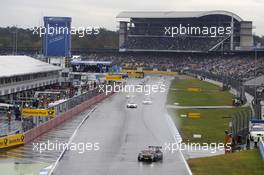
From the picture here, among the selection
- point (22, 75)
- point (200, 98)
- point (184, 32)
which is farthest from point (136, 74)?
point (22, 75)

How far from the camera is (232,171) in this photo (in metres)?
30.9

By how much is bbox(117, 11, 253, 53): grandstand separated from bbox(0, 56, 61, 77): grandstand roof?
250ft

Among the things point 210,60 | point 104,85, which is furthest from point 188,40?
point 104,85

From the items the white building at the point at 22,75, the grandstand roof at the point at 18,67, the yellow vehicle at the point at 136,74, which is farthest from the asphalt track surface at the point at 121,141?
the yellow vehicle at the point at 136,74

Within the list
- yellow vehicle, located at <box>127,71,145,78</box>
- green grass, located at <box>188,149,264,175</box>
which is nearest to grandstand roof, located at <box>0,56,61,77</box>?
green grass, located at <box>188,149,264,175</box>

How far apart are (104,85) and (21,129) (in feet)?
181

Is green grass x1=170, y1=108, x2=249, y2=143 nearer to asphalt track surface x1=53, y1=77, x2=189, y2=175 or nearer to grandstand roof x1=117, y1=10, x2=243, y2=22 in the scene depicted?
asphalt track surface x1=53, y1=77, x2=189, y2=175

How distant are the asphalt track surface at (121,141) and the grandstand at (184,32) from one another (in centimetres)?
9786

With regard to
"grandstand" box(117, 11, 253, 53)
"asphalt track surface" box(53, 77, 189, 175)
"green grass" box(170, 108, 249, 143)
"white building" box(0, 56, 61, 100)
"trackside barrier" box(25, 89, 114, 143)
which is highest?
"grandstand" box(117, 11, 253, 53)

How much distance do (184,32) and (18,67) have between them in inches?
4070

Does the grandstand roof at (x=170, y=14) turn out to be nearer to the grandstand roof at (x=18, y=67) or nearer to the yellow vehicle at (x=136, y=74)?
the yellow vehicle at (x=136, y=74)

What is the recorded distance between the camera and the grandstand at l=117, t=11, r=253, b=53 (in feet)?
538

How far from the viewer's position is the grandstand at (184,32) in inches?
6452

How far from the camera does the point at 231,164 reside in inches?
1281
